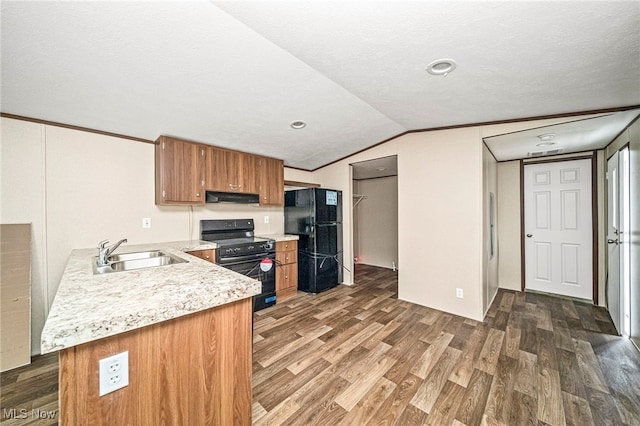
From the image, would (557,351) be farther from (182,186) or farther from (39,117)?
(39,117)

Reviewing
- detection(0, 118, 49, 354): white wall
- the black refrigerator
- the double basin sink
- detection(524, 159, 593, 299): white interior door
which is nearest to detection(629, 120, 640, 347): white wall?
detection(524, 159, 593, 299): white interior door

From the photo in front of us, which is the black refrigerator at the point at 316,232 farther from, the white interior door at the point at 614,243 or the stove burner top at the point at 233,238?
the white interior door at the point at 614,243

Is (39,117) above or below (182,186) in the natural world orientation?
above

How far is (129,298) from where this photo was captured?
942 mm

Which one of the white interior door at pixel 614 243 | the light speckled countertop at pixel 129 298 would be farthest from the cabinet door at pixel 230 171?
the white interior door at pixel 614 243

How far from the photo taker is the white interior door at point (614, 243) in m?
2.58

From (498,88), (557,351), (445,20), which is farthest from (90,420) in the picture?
(557,351)

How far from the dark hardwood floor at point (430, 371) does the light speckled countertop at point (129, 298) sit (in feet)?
3.40

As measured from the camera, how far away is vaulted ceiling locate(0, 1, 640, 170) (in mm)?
1286

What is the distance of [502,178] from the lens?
4078 millimetres

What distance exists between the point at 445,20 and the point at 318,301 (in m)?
3.25

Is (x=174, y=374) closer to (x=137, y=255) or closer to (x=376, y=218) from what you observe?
(x=137, y=255)

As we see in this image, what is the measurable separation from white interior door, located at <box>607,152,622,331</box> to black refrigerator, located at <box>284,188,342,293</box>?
325 cm

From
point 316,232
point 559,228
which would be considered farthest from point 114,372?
point 559,228
